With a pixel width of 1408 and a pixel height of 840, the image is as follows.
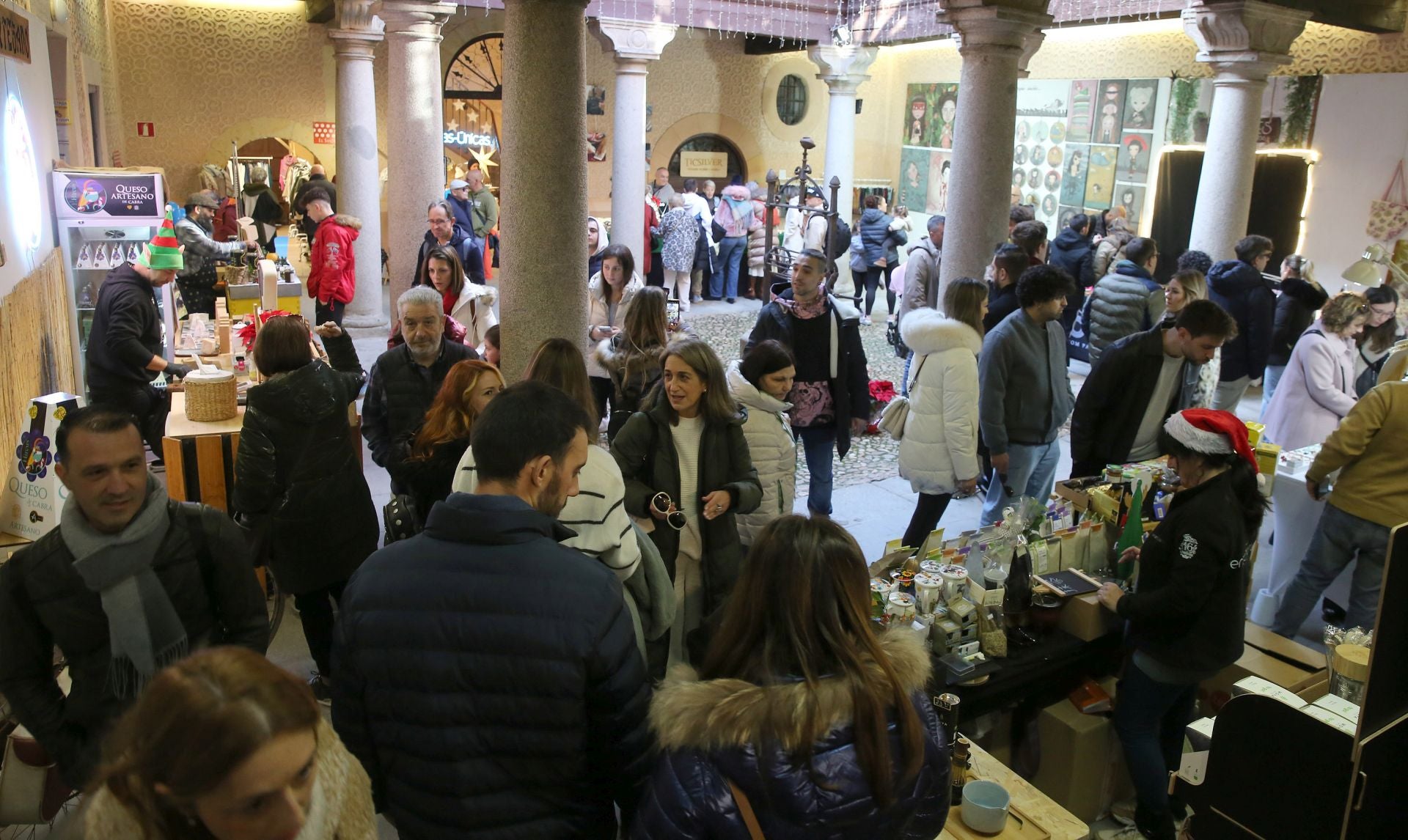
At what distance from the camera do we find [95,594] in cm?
225

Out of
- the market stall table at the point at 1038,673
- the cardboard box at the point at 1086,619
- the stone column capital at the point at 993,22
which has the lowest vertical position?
the market stall table at the point at 1038,673

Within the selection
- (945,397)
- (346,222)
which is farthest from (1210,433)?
(346,222)

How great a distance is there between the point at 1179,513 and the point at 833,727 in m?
1.84

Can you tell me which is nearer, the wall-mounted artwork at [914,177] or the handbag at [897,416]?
the handbag at [897,416]

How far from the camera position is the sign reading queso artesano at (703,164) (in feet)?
55.9

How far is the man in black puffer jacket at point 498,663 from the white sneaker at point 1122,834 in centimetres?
222

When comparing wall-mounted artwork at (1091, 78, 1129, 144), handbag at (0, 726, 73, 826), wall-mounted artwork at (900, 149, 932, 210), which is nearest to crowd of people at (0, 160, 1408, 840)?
handbag at (0, 726, 73, 826)

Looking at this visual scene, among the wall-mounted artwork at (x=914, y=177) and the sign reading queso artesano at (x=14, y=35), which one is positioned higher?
the sign reading queso artesano at (x=14, y=35)

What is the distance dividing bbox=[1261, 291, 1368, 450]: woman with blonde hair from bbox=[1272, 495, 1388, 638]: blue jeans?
126 cm

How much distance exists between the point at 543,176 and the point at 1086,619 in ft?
9.57

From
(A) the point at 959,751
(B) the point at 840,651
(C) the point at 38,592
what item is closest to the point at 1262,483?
(A) the point at 959,751

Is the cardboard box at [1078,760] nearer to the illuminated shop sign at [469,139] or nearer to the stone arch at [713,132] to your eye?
the illuminated shop sign at [469,139]

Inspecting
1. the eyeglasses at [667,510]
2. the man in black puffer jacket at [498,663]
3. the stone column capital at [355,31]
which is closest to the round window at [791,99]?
the stone column capital at [355,31]

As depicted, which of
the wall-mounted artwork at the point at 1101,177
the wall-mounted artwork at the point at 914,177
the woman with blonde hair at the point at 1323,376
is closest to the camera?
the woman with blonde hair at the point at 1323,376
